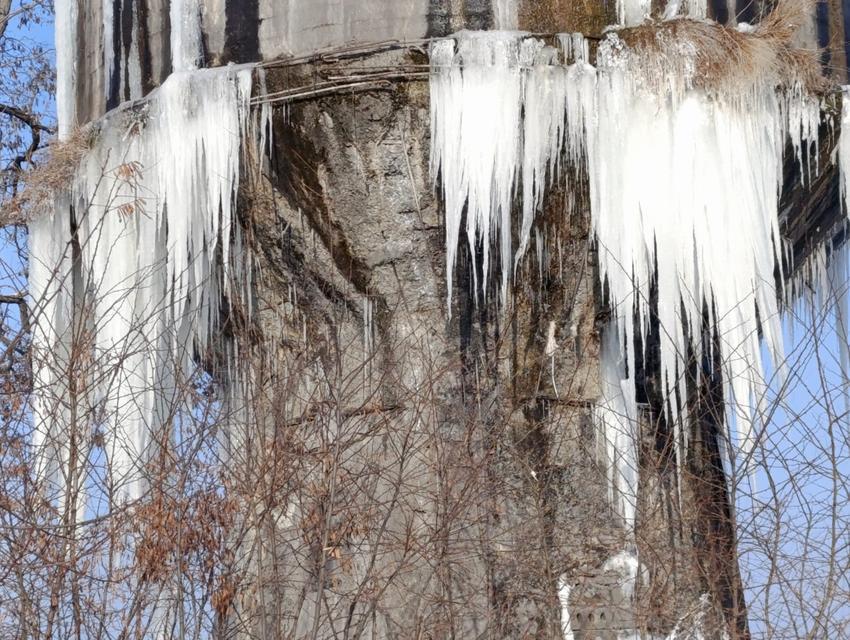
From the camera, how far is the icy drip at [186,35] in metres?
8.85

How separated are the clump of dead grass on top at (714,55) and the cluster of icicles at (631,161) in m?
0.04

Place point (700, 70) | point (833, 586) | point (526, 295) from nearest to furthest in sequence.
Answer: point (833, 586), point (700, 70), point (526, 295)

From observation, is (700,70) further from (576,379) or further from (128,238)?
(128,238)

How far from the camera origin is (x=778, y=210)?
9125 millimetres

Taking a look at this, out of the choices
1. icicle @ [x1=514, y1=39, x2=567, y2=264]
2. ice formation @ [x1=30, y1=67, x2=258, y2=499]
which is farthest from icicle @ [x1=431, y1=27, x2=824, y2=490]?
ice formation @ [x1=30, y1=67, x2=258, y2=499]

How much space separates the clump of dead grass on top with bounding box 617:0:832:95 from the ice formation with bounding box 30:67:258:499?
2113 mm

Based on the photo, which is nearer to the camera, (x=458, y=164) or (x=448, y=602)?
(x=448, y=602)

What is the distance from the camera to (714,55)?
8406 mm

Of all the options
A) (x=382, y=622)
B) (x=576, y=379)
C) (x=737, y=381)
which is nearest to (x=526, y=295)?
(x=576, y=379)

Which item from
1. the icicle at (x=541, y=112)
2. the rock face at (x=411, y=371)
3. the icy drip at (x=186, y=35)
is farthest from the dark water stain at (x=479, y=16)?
the icy drip at (x=186, y=35)

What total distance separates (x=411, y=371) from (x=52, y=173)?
2.45 m

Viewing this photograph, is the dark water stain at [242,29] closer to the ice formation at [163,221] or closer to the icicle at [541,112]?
the ice formation at [163,221]

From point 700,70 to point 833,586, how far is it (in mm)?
2780

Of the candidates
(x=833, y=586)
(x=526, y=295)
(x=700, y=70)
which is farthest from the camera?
(x=526, y=295)
